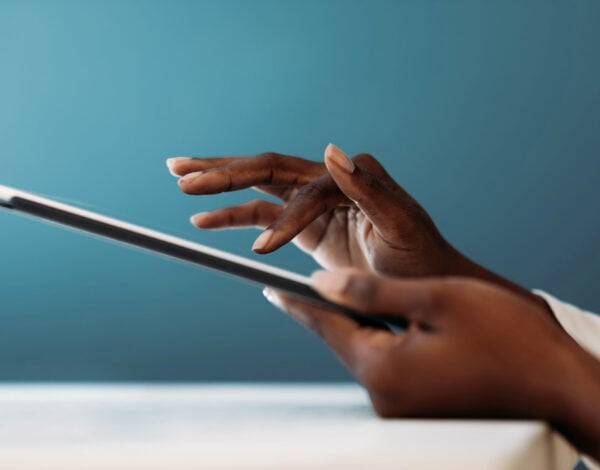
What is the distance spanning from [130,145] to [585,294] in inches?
53.8

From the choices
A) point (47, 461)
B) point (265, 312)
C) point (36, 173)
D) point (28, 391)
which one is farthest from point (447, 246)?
point (36, 173)

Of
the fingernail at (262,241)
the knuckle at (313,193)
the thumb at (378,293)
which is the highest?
the knuckle at (313,193)

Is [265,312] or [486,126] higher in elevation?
[486,126]

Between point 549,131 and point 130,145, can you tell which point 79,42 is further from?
point 549,131

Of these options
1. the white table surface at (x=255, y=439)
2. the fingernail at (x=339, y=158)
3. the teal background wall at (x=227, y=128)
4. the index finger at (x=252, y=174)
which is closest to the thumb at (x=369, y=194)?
the fingernail at (x=339, y=158)

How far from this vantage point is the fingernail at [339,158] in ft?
2.10

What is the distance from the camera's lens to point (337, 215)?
0.85 meters

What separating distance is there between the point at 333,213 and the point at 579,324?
271 millimetres

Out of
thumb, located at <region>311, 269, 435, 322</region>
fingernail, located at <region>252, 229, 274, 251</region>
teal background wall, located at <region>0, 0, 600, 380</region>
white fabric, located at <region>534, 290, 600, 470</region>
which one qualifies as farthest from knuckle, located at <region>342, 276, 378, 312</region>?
teal background wall, located at <region>0, 0, 600, 380</region>

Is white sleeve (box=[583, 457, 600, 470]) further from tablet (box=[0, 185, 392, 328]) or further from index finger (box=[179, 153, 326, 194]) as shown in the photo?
index finger (box=[179, 153, 326, 194])

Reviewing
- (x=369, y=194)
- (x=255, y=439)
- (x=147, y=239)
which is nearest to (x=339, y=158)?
(x=369, y=194)

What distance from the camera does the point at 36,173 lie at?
2432mm

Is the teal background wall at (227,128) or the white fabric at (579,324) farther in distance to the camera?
the teal background wall at (227,128)

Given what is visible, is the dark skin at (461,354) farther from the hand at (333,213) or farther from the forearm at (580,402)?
the hand at (333,213)
